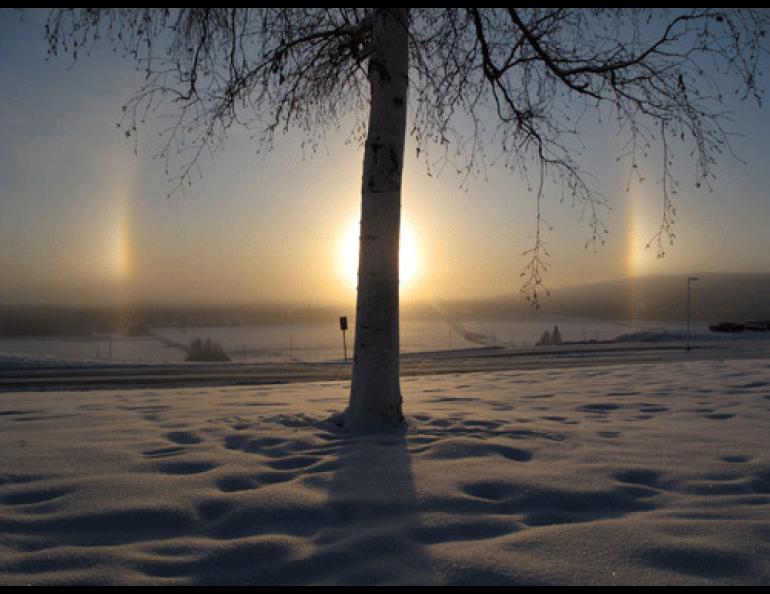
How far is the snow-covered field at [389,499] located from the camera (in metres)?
2.06

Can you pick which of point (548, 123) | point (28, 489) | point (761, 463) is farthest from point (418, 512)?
point (548, 123)

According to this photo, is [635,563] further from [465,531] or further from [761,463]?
[761,463]

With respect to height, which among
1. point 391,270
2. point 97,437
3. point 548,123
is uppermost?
point 548,123

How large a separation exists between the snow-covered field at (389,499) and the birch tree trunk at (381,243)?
1.24 feet

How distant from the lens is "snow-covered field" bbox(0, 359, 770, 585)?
6.75 feet

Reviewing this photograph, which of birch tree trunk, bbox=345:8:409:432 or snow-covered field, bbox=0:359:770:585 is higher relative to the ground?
birch tree trunk, bbox=345:8:409:432

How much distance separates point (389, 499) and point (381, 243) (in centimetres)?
232

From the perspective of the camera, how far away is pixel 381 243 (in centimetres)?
459

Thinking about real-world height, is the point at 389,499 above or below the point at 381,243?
below

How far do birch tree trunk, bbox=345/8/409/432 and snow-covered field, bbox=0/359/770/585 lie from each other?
0.38m

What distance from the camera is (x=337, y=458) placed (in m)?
3.66

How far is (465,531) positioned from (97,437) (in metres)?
3.14
